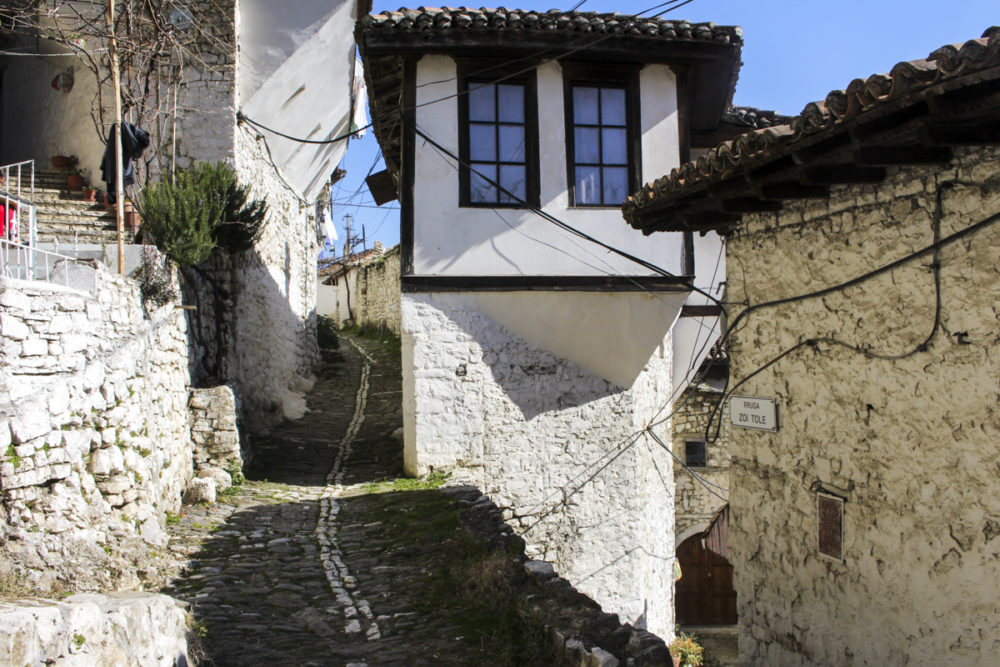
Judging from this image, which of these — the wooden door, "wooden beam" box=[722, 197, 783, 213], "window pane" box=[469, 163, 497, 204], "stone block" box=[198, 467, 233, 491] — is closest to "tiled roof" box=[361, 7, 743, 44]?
"window pane" box=[469, 163, 497, 204]

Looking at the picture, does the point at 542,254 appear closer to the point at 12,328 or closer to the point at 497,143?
the point at 497,143

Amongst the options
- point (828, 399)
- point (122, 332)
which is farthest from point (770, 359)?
point (122, 332)

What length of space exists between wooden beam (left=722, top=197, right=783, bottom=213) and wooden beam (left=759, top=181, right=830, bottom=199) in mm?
259

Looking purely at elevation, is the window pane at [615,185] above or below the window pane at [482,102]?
below

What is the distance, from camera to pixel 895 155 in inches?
146

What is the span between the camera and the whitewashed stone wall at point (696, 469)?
14.3 metres

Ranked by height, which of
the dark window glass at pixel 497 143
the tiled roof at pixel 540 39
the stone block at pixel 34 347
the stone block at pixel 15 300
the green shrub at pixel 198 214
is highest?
the tiled roof at pixel 540 39

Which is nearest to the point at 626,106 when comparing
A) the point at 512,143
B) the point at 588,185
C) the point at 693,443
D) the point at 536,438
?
the point at 588,185

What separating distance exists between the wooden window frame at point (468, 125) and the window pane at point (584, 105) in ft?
1.65

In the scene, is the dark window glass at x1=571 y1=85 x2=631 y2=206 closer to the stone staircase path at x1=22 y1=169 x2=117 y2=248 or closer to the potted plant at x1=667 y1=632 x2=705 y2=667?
the stone staircase path at x1=22 y1=169 x2=117 y2=248

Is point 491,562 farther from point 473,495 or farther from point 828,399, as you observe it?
point 828,399

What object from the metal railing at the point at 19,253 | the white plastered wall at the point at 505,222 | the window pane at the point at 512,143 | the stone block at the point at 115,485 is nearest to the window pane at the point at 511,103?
the window pane at the point at 512,143

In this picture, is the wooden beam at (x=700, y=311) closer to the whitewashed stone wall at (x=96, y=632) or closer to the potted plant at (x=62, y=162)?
the whitewashed stone wall at (x=96, y=632)

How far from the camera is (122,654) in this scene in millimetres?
3105
